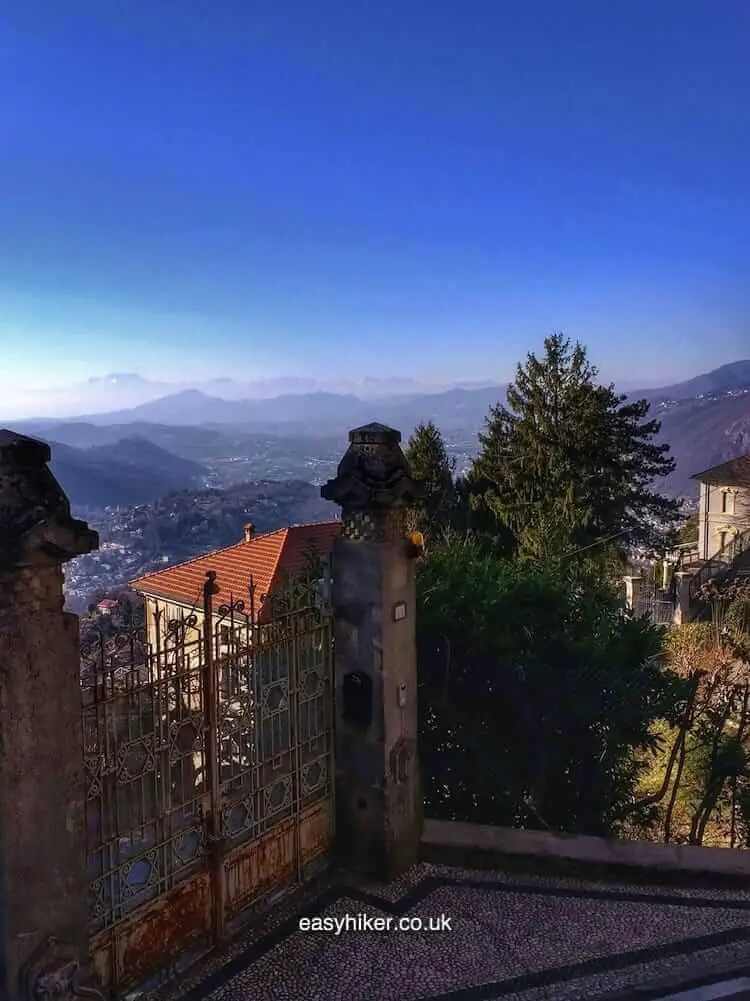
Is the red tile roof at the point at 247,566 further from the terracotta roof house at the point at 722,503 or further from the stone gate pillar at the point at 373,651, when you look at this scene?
the terracotta roof house at the point at 722,503

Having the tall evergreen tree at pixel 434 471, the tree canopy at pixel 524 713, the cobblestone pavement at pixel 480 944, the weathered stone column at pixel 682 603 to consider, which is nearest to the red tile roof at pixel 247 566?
the tree canopy at pixel 524 713

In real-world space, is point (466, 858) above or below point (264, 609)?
below

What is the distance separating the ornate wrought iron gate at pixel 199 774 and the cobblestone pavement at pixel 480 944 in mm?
345

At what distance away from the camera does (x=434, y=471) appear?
86.6ft

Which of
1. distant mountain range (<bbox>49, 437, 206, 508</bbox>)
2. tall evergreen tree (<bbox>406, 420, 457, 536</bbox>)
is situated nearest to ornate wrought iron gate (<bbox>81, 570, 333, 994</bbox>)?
tall evergreen tree (<bbox>406, 420, 457, 536</bbox>)

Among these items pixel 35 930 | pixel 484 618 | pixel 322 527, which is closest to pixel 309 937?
pixel 35 930

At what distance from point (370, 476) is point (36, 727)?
301 cm

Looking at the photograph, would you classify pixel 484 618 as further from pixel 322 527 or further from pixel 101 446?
pixel 101 446

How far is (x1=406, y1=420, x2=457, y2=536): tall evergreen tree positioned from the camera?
84.7 ft

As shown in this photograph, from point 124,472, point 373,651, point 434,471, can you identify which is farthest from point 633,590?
point 124,472

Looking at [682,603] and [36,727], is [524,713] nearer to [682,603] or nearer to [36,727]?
[36,727]

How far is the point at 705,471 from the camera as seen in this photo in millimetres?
35656

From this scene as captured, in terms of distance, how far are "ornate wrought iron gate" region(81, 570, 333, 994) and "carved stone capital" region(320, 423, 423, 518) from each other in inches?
33.8

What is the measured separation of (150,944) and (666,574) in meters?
23.1
